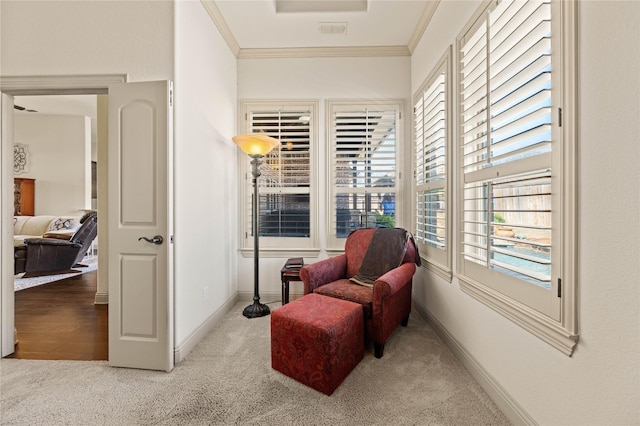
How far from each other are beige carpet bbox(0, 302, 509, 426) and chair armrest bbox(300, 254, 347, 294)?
644 mm

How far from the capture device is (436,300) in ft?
8.43

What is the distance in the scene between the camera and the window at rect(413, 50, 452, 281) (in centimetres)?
232

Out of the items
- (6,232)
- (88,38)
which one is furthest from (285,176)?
(6,232)

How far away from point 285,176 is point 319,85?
1173mm

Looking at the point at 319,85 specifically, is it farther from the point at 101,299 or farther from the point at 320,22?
the point at 101,299

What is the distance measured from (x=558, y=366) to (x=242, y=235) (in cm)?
301


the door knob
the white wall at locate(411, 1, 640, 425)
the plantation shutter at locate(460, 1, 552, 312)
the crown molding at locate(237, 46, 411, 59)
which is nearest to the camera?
the white wall at locate(411, 1, 640, 425)

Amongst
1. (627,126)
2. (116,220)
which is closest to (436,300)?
(627,126)

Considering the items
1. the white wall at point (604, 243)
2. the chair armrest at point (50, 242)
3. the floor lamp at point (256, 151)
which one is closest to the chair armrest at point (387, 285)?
the white wall at point (604, 243)

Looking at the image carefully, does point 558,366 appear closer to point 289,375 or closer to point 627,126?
point 627,126

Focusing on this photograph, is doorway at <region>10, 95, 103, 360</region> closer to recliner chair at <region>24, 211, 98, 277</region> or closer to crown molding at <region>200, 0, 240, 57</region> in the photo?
recliner chair at <region>24, 211, 98, 277</region>

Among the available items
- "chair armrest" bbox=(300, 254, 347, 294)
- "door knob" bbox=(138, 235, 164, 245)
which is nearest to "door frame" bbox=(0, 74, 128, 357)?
"door knob" bbox=(138, 235, 164, 245)

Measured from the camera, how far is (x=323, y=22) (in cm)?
288

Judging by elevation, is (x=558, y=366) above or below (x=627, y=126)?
below
